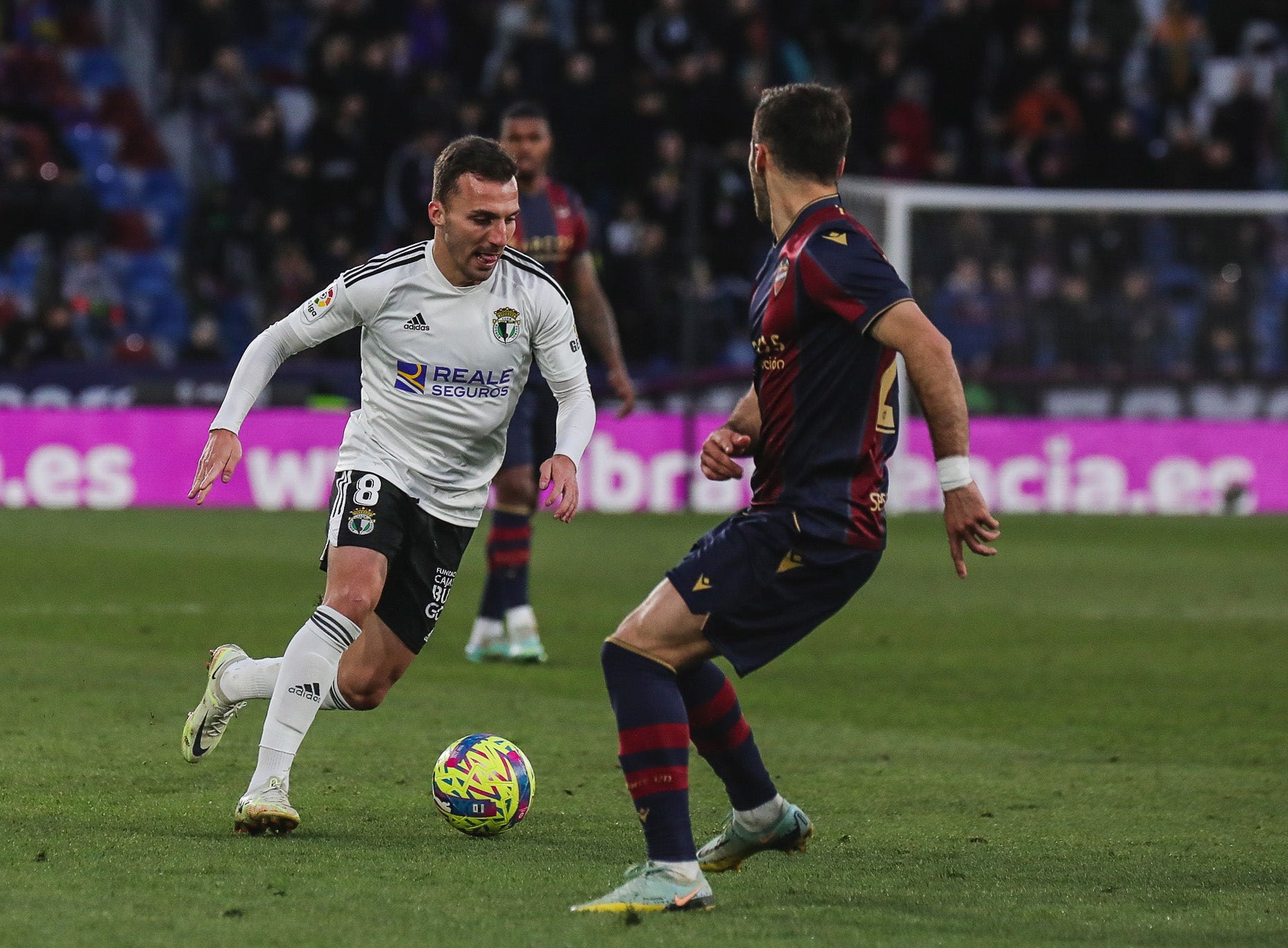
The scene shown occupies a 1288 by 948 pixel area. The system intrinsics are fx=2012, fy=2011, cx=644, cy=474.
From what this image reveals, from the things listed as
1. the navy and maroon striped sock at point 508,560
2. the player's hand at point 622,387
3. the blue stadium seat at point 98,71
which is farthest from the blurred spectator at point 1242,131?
the navy and maroon striped sock at point 508,560

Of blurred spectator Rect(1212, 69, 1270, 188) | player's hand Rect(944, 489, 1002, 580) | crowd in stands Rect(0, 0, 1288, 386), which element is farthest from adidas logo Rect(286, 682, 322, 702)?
blurred spectator Rect(1212, 69, 1270, 188)

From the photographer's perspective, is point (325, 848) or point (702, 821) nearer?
point (325, 848)

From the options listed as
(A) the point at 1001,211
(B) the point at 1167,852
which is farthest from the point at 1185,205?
(B) the point at 1167,852

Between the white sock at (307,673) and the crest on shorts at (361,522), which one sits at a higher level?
the crest on shorts at (361,522)

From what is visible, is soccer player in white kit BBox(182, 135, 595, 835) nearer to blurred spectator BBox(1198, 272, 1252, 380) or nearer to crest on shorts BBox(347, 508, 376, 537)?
crest on shorts BBox(347, 508, 376, 537)

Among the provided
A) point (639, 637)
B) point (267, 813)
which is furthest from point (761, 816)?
point (267, 813)

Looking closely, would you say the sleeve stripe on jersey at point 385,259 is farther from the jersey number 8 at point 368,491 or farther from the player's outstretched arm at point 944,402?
the player's outstretched arm at point 944,402

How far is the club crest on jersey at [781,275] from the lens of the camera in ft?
14.7

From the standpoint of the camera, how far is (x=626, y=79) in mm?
20141

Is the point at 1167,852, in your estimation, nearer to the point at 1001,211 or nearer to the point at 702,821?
the point at 702,821

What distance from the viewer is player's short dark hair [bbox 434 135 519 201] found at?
17.7 feet

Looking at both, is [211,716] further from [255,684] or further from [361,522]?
[361,522]

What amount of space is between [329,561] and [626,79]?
50.0ft

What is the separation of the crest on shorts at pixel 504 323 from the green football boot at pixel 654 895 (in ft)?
5.78
